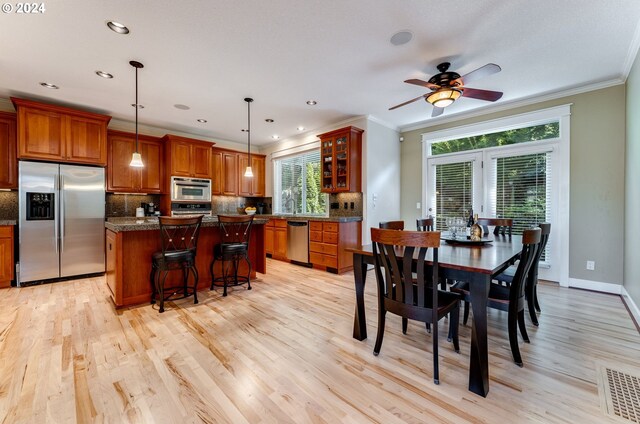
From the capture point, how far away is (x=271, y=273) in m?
4.59

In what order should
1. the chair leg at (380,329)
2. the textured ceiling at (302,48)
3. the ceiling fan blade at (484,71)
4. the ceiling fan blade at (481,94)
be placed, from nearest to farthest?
1. the chair leg at (380,329)
2. the textured ceiling at (302,48)
3. the ceiling fan blade at (484,71)
4. the ceiling fan blade at (481,94)

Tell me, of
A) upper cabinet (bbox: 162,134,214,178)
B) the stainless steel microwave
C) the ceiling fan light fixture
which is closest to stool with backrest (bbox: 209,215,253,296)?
the stainless steel microwave

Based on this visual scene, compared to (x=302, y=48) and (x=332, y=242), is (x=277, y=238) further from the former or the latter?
(x=302, y=48)

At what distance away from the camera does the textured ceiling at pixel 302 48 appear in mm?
2225

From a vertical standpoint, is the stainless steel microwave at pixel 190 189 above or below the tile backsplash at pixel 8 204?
above

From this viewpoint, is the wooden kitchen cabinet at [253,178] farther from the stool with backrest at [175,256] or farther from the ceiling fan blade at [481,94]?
the ceiling fan blade at [481,94]

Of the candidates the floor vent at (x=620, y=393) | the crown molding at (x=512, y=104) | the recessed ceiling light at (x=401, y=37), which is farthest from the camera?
the crown molding at (x=512, y=104)

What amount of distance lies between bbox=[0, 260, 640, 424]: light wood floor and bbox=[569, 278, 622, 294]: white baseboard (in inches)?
24.3

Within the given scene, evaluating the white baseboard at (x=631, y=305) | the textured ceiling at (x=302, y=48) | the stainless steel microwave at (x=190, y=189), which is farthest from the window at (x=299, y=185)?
the white baseboard at (x=631, y=305)

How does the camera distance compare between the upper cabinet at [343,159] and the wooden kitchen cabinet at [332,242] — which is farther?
the upper cabinet at [343,159]

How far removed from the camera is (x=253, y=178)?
680 centimetres

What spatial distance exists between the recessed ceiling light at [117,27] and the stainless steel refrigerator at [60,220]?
8.96 ft

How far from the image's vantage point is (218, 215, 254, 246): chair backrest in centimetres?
340

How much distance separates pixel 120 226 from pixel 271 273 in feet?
7.73
